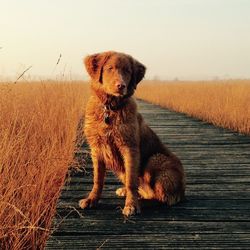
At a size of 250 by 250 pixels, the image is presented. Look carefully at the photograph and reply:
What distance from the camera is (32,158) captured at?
3.93 metres

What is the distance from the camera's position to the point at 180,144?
6602 mm

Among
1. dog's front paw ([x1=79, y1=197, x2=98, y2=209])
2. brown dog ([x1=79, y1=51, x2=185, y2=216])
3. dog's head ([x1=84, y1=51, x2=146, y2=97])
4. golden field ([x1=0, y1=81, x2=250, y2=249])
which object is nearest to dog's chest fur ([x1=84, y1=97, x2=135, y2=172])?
brown dog ([x1=79, y1=51, x2=185, y2=216])

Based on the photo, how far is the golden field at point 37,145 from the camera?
2873mm

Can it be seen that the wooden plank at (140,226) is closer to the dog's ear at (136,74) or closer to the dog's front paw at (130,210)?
the dog's front paw at (130,210)

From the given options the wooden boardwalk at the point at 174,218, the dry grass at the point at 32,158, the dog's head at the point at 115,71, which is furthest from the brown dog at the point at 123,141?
the dry grass at the point at 32,158

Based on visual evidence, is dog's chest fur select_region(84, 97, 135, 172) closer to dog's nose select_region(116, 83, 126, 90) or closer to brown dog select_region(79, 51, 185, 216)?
brown dog select_region(79, 51, 185, 216)

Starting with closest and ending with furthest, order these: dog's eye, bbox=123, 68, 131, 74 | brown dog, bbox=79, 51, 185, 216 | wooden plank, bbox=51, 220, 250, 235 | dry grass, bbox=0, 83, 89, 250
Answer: wooden plank, bbox=51, 220, 250, 235 → dry grass, bbox=0, 83, 89, 250 → brown dog, bbox=79, 51, 185, 216 → dog's eye, bbox=123, 68, 131, 74

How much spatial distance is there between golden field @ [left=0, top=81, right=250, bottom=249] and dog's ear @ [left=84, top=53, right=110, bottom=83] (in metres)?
0.76

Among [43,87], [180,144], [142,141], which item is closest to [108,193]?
[142,141]

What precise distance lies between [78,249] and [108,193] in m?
1.30

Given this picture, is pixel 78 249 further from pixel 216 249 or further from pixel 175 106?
pixel 175 106

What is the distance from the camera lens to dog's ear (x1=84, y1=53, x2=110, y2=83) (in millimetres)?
3391

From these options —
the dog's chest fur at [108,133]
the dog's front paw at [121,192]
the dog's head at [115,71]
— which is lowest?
the dog's front paw at [121,192]

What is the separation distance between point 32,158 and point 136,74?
1.31 meters
